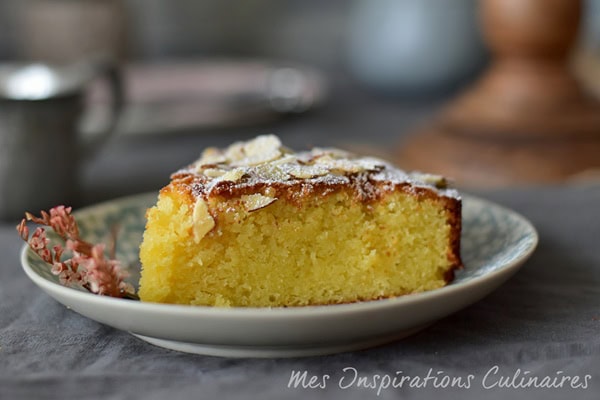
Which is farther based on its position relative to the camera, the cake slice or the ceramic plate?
the cake slice

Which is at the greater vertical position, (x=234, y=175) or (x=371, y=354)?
(x=234, y=175)

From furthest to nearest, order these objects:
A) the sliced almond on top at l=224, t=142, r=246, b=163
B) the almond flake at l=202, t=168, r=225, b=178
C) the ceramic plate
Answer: the sliced almond on top at l=224, t=142, r=246, b=163, the almond flake at l=202, t=168, r=225, b=178, the ceramic plate

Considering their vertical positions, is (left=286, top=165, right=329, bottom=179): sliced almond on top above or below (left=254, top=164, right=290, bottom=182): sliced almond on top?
above

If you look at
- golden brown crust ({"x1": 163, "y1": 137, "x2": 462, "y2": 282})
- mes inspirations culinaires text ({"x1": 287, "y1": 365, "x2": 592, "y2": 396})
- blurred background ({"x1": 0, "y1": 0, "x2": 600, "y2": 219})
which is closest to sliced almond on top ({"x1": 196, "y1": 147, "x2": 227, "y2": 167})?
golden brown crust ({"x1": 163, "y1": 137, "x2": 462, "y2": 282})

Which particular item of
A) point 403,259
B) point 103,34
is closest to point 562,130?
point 403,259

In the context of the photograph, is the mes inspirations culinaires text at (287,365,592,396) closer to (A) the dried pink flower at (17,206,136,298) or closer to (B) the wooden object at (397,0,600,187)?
(A) the dried pink flower at (17,206,136,298)

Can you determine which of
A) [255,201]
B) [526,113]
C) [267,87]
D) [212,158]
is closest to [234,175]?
[255,201]

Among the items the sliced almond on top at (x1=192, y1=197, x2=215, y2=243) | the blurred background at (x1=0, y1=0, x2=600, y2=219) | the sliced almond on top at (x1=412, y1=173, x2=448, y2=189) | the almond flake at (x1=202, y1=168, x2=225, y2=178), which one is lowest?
the blurred background at (x1=0, y1=0, x2=600, y2=219)

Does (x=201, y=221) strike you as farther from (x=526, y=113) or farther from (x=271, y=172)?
(x=526, y=113)
